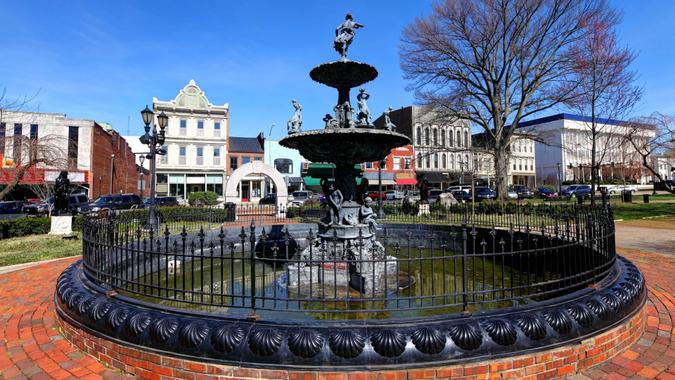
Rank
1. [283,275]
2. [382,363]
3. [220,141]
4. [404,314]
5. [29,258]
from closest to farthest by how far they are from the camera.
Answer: [382,363]
[404,314]
[283,275]
[29,258]
[220,141]

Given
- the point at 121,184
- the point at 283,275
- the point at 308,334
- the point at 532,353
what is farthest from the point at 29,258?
the point at 121,184

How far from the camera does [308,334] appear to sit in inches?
125

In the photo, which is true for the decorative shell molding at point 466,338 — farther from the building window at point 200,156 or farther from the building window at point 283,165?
the building window at point 283,165

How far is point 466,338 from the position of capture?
3.20m

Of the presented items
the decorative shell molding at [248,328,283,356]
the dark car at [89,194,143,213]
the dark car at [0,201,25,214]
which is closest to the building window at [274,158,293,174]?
the dark car at [89,194,143,213]

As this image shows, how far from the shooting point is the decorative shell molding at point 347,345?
311 centimetres

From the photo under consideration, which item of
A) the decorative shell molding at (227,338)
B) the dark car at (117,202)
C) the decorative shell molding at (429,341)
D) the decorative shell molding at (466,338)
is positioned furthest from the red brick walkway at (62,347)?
the dark car at (117,202)

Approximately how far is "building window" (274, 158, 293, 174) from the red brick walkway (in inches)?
1696

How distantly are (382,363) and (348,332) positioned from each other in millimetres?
408

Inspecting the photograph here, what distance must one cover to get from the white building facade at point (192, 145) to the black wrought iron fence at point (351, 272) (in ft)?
120

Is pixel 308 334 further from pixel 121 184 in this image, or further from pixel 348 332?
pixel 121 184

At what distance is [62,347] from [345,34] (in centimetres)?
752

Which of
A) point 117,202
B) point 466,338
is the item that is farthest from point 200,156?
point 466,338

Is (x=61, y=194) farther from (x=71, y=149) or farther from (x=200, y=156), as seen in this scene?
(x=200, y=156)
